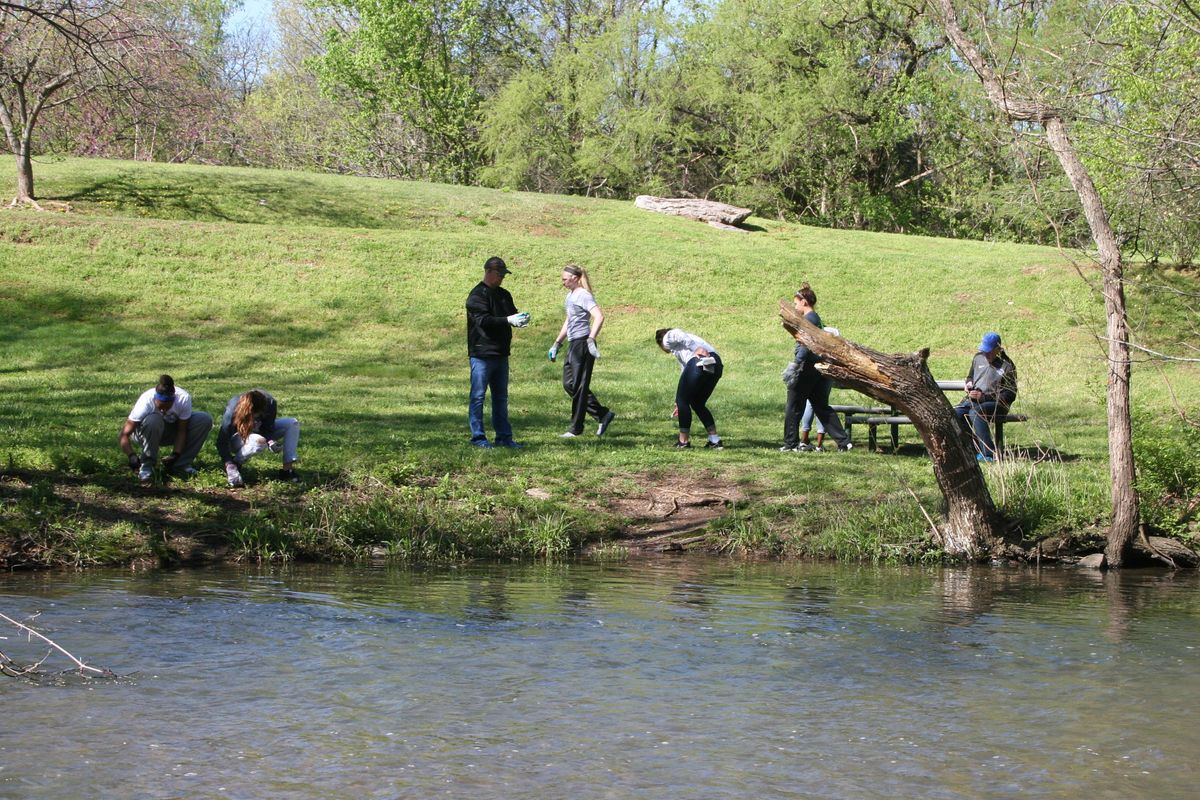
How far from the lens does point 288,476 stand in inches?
492

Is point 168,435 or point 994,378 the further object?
point 994,378

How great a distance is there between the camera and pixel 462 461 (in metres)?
13.3

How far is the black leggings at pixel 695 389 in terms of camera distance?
1441cm

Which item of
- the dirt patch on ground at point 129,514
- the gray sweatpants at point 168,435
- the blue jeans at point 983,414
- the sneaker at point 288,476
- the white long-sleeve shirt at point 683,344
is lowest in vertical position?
the dirt patch on ground at point 129,514

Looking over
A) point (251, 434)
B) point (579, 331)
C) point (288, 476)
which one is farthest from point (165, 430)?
point (579, 331)

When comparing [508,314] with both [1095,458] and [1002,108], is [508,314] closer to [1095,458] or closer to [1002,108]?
[1002,108]

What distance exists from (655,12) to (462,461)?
3806 centimetres

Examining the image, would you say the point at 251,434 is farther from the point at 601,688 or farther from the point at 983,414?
the point at 983,414

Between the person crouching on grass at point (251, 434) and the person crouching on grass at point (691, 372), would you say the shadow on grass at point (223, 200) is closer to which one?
the person crouching on grass at point (691, 372)

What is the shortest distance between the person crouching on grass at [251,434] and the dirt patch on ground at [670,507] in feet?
10.5

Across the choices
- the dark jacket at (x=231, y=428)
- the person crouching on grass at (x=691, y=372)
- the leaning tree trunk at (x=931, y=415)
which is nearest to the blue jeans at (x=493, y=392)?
the person crouching on grass at (x=691, y=372)

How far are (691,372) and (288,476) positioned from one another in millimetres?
4580

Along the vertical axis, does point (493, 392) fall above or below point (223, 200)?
below

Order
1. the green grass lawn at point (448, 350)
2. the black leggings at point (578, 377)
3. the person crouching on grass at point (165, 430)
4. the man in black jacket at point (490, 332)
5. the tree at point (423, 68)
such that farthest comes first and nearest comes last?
the tree at point (423, 68), the black leggings at point (578, 377), the man in black jacket at point (490, 332), the green grass lawn at point (448, 350), the person crouching on grass at point (165, 430)
